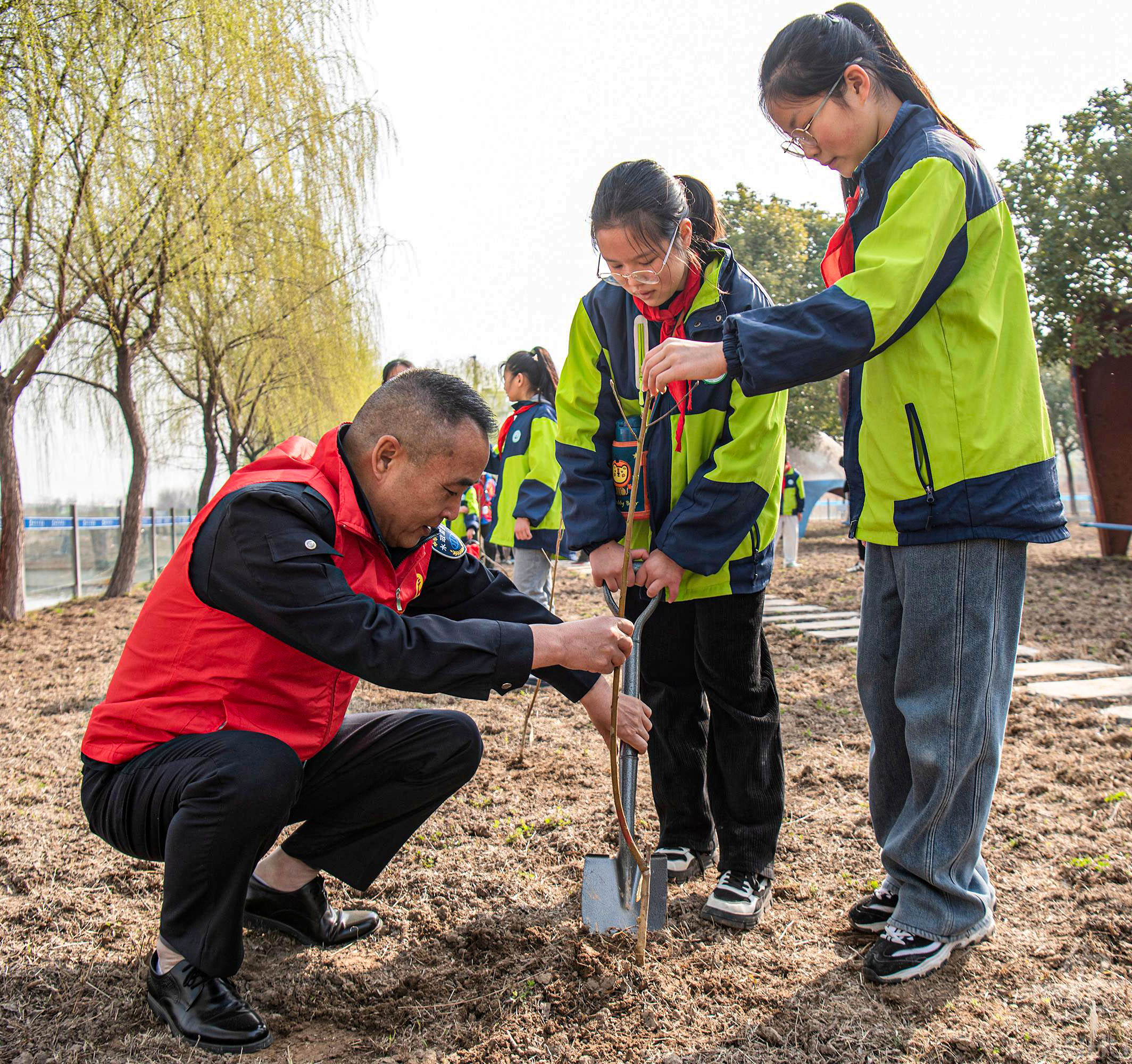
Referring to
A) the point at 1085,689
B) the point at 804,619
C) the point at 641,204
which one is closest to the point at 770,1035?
the point at 641,204

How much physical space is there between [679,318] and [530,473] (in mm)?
2728

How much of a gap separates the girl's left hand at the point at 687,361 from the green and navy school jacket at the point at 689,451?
1.36ft

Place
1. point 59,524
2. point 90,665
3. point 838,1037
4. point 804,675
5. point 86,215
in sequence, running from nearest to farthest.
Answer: point 838,1037 → point 804,675 → point 90,665 → point 86,215 → point 59,524

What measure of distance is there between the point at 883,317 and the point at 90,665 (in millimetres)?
6322

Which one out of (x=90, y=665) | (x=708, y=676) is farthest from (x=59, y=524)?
(x=708, y=676)

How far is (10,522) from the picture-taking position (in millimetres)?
8195

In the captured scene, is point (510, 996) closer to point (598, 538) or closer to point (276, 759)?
point (276, 759)

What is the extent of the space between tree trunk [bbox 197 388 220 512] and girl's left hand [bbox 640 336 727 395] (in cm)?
1334

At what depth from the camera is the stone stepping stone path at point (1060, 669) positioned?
513cm

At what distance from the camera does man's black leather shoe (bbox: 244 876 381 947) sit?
2199 mm

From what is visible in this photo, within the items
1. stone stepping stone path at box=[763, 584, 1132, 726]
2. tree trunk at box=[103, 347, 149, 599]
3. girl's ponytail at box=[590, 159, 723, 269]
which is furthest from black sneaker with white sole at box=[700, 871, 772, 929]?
tree trunk at box=[103, 347, 149, 599]

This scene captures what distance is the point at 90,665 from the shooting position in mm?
6445

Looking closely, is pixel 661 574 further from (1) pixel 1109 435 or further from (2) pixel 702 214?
(1) pixel 1109 435

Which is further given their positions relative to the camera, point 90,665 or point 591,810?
point 90,665
